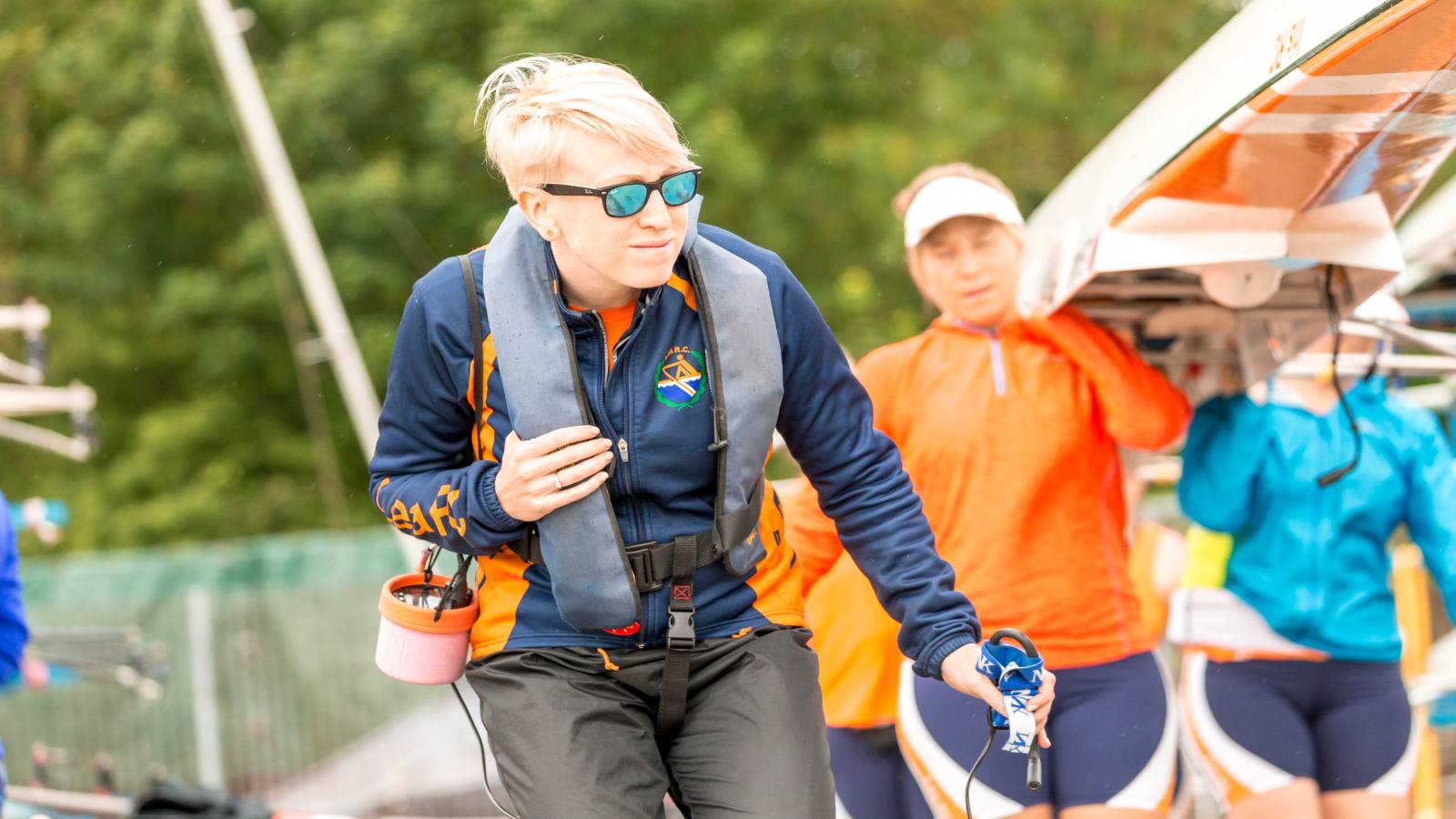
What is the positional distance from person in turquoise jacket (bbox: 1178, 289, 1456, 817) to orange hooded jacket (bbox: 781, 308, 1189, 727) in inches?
18.0

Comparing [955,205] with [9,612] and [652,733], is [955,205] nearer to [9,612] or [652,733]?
[652,733]

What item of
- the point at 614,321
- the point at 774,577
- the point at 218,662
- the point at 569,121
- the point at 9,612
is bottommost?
the point at 218,662

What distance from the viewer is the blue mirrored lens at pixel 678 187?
307cm

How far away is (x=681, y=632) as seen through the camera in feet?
10.2

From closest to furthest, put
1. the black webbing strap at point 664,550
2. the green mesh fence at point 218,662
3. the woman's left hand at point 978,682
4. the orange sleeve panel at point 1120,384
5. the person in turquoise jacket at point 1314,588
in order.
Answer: the black webbing strap at point 664,550, the woman's left hand at point 978,682, the orange sleeve panel at point 1120,384, the person in turquoise jacket at point 1314,588, the green mesh fence at point 218,662

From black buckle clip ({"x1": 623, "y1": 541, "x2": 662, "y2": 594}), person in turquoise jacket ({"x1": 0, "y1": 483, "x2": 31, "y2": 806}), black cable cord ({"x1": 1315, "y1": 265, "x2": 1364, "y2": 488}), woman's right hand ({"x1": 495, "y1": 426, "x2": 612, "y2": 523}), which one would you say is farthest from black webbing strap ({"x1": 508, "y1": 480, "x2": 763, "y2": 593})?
person in turquoise jacket ({"x1": 0, "y1": 483, "x2": 31, "y2": 806})

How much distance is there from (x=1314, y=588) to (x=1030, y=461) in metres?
1.09

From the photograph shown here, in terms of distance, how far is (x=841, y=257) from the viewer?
19000 millimetres

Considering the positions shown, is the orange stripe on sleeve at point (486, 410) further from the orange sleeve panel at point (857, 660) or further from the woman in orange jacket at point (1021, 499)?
the orange sleeve panel at point (857, 660)

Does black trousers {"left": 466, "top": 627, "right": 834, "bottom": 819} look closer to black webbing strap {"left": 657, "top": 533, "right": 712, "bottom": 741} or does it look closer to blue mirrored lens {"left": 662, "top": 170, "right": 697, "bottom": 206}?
black webbing strap {"left": 657, "top": 533, "right": 712, "bottom": 741}

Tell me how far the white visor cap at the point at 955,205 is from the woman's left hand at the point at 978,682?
1.55 m

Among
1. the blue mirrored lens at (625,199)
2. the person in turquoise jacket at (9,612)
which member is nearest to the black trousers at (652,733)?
the blue mirrored lens at (625,199)

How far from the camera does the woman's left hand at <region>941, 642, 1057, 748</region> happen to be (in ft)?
10.6

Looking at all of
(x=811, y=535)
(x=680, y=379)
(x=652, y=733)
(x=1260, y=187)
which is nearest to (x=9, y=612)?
(x=811, y=535)
